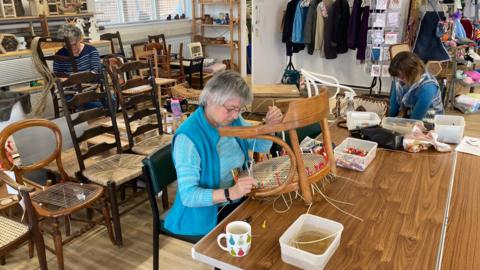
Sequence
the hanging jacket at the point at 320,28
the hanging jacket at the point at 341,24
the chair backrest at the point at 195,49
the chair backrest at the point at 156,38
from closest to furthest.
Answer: the hanging jacket at the point at 341,24 < the hanging jacket at the point at 320,28 < the chair backrest at the point at 156,38 < the chair backrest at the point at 195,49

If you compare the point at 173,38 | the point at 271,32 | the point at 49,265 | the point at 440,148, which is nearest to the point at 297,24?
the point at 271,32

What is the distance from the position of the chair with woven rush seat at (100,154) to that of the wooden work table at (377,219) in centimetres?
119

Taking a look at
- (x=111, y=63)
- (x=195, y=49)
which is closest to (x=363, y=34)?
(x=195, y=49)

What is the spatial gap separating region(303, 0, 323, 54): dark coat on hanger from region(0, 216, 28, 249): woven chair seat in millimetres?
4898

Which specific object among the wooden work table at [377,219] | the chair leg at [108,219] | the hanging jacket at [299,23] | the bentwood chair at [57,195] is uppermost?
the hanging jacket at [299,23]

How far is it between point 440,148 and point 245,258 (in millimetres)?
1225

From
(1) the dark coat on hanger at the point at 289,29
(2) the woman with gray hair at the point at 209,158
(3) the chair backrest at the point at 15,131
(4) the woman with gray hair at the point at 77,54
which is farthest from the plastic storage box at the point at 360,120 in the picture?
(1) the dark coat on hanger at the point at 289,29

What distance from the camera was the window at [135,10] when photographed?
5.90 metres

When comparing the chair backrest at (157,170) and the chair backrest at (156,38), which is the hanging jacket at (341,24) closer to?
the chair backrest at (156,38)

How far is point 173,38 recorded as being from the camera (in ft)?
22.8

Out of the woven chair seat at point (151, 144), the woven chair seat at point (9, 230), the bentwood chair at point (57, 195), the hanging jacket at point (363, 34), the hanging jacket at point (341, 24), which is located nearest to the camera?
the woven chair seat at point (9, 230)

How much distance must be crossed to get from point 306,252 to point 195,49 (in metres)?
6.09

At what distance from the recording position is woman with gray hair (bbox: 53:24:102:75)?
3902mm

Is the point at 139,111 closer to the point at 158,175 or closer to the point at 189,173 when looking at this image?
the point at 158,175
